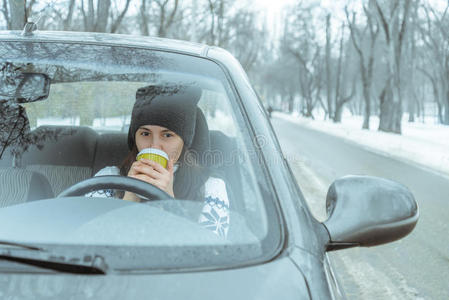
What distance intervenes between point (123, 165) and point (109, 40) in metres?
0.50

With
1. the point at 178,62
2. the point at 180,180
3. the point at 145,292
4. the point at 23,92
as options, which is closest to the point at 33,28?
the point at 23,92

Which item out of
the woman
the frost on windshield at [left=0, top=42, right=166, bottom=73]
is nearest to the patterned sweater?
the woman

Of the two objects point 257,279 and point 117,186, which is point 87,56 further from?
point 257,279

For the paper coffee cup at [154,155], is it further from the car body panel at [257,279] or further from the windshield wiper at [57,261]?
the windshield wiper at [57,261]

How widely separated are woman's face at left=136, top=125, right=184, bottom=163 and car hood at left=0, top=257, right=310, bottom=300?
751 mm

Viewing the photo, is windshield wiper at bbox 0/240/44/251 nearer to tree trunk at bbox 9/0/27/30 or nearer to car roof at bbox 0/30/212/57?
car roof at bbox 0/30/212/57

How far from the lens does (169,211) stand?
1301 millimetres

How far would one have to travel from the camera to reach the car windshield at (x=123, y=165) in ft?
3.91

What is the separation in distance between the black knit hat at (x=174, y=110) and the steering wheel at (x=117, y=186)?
1.30 feet

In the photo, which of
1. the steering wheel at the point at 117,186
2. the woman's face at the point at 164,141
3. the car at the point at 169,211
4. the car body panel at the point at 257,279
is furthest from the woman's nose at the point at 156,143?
Answer: the car body panel at the point at 257,279

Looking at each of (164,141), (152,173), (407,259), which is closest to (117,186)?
(152,173)

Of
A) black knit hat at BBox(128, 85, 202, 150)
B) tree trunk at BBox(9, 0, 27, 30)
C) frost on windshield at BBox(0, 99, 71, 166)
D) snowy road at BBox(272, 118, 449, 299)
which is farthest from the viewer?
tree trunk at BBox(9, 0, 27, 30)

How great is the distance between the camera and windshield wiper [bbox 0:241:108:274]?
3.54 feet

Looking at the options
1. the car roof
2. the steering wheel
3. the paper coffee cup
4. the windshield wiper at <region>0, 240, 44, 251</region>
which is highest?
the car roof
